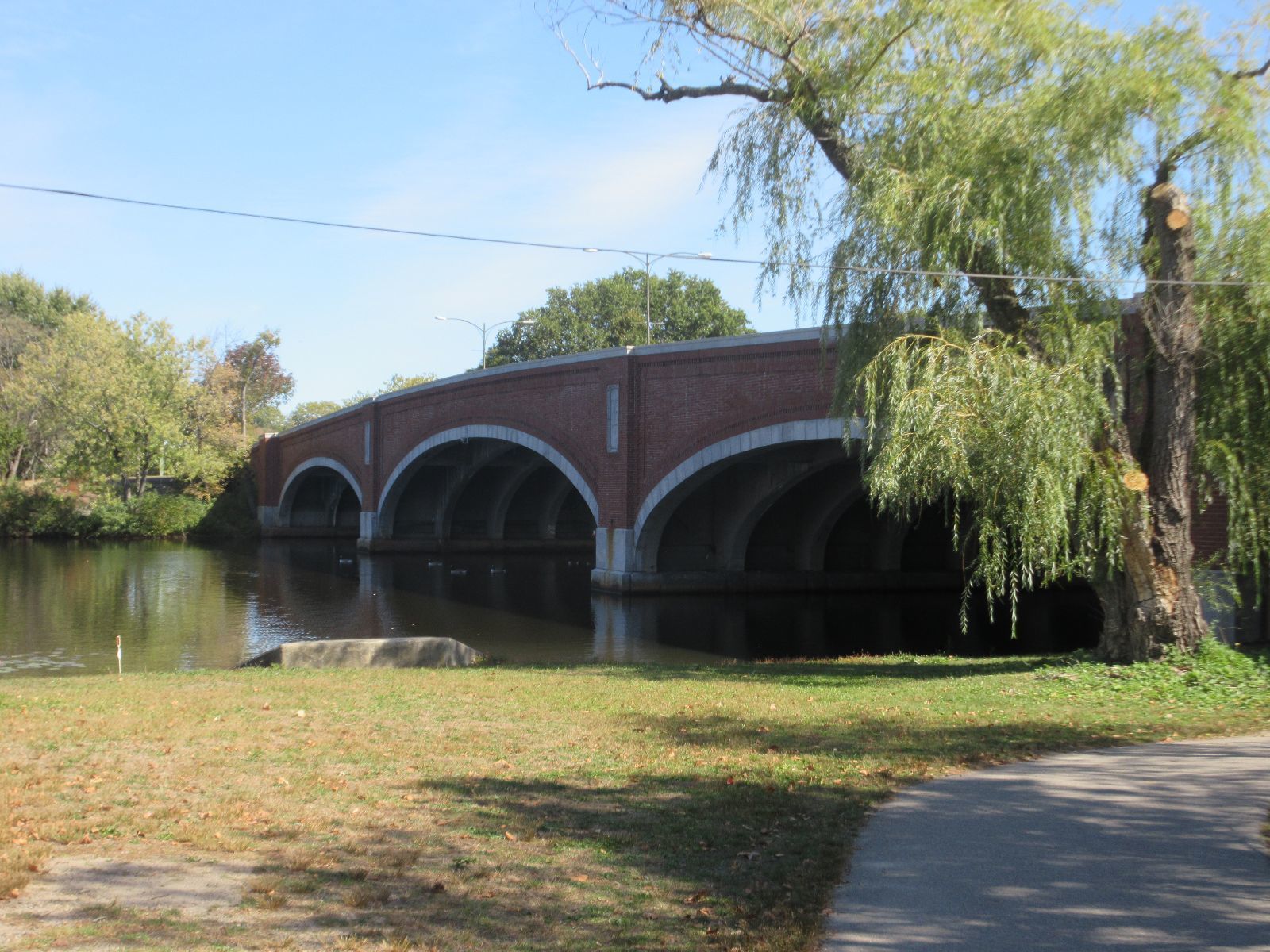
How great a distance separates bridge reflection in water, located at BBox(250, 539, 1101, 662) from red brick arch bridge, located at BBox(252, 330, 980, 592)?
1146mm

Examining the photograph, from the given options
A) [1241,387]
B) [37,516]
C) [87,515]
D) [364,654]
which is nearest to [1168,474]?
[1241,387]

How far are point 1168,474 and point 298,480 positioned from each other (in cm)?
5273

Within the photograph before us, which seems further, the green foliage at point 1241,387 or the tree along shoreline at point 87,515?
the tree along shoreline at point 87,515

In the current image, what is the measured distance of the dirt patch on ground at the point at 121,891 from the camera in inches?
171

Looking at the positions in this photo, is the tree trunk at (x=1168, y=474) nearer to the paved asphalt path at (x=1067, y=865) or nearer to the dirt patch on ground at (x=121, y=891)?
the paved asphalt path at (x=1067, y=865)

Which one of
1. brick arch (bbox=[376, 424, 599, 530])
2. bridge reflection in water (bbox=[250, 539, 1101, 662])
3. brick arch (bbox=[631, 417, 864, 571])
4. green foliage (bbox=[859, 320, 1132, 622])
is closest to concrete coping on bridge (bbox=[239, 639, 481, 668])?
bridge reflection in water (bbox=[250, 539, 1101, 662])

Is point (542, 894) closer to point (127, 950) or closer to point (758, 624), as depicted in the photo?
point (127, 950)

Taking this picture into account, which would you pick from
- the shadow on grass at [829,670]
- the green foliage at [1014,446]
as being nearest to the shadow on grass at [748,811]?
the green foliage at [1014,446]

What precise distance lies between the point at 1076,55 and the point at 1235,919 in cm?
1010

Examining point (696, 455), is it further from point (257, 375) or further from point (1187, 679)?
point (257, 375)

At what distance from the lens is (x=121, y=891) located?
15.4 ft

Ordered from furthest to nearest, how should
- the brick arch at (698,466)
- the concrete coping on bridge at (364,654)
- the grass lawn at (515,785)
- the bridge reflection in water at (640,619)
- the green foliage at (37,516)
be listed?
the green foliage at (37,516), the brick arch at (698,466), the bridge reflection in water at (640,619), the concrete coping on bridge at (364,654), the grass lawn at (515,785)

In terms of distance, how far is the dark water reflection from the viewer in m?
20.3

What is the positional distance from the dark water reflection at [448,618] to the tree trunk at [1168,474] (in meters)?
8.82
